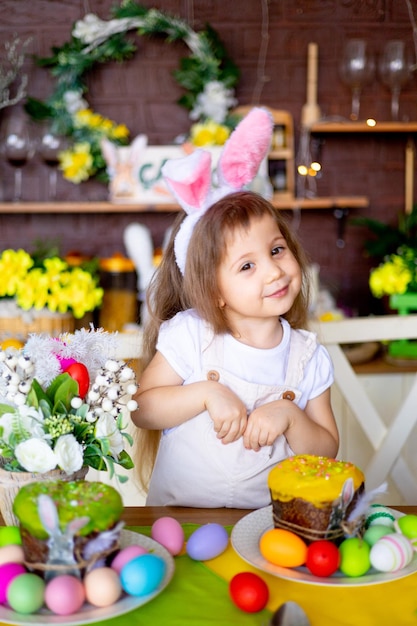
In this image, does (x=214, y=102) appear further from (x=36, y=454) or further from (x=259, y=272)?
(x=36, y=454)

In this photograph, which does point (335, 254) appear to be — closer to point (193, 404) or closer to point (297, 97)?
point (297, 97)

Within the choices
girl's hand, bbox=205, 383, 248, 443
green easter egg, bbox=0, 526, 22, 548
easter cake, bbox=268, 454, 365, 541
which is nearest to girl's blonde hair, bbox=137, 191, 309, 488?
girl's hand, bbox=205, 383, 248, 443

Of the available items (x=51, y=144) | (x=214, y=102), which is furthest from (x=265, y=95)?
(x=51, y=144)

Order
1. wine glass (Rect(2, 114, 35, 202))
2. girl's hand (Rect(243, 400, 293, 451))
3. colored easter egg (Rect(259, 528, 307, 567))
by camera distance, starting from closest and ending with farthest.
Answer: colored easter egg (Rect(259, 528, 307, 567))
girl's hand (Rect(243, 400, 293, 451))
wine glass (Rect(2, 114, 35, 202))

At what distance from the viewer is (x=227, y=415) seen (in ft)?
3.67

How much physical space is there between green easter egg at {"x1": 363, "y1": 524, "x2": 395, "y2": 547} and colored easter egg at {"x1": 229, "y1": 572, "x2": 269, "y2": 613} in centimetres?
14

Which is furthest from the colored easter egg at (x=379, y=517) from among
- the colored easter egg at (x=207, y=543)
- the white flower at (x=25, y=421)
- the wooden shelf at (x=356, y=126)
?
the wooden shelf at (x=356, y=126)

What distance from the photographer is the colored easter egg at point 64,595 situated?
0.69m

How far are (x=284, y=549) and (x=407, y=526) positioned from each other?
0.48ft

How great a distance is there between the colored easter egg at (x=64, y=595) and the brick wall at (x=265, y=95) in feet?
7.52

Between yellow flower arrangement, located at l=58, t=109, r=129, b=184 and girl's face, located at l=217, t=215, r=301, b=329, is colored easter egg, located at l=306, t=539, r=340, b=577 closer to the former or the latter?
girl's face, located at l=217, t=215, r=301, b=329

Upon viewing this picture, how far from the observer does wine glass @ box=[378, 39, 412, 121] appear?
2.63 metres

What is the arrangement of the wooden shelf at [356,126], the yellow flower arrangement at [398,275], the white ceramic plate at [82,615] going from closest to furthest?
the white ceramic plate at [82,615], the yellow flower arrangement at [398,275], the wooden shelf at [356,126]

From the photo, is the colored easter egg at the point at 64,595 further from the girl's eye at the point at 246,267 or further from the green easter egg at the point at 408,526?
the girl's eye at the point at 246,267
